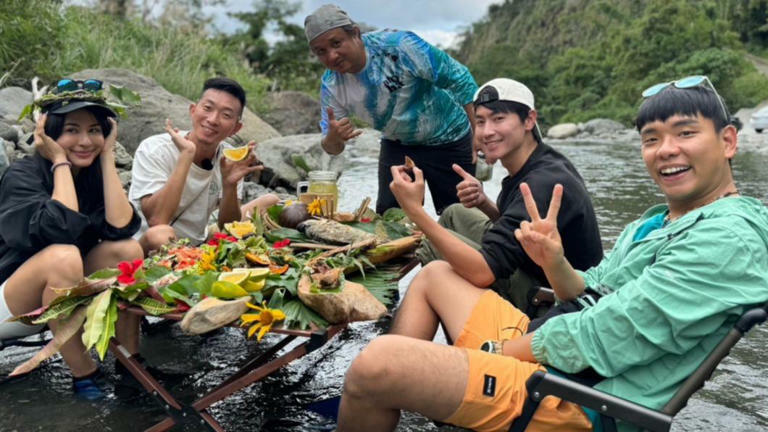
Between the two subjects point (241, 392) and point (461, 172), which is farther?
point (241, 392)

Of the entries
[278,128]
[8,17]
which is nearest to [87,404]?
[8,17]

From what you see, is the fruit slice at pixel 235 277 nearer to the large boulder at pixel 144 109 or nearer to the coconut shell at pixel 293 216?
the coconut shell at pixel 293 216

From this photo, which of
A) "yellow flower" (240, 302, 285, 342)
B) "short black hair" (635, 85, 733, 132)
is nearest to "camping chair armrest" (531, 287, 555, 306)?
"short black hair" (635, 85, 733, 132)

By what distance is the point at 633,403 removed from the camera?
6.64ft

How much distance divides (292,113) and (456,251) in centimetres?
1711

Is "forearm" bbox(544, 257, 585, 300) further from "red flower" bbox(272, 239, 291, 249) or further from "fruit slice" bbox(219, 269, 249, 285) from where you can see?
"red flower" bbox(272, 239, 291, 249)

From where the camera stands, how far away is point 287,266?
10.2 ft

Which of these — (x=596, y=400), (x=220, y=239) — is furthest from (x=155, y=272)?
(x=596, y=400)

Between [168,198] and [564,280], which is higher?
[168,198]

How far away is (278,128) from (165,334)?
14.7 meters

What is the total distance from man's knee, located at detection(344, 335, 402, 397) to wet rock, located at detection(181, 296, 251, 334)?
1.84 ft

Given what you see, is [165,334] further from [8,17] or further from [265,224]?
[8,17]

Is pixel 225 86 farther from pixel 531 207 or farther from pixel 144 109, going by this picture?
pixel 144 109

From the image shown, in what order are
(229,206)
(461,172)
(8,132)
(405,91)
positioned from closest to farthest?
(461,172)
(229,206)
(405,91)
(8,132)
